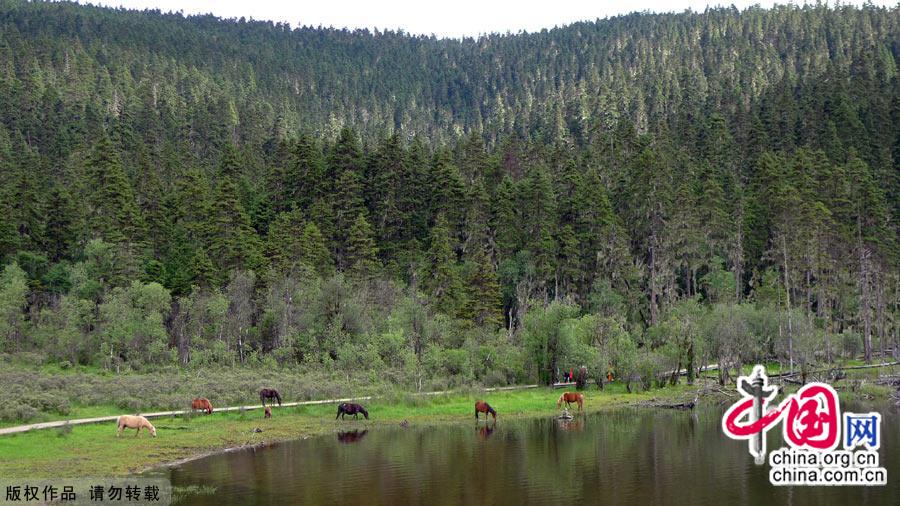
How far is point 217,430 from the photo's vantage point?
5016 centimetres

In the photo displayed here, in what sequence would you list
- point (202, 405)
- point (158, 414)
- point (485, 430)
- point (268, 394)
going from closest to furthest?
point (485, 430)
point (158, 414)
point (202, 405)
point (268, 394)

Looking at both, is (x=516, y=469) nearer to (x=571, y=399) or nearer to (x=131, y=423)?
(x=131, y=423)

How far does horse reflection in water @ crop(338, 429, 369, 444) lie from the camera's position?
1921 inches

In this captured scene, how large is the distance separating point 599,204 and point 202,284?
50341 mm

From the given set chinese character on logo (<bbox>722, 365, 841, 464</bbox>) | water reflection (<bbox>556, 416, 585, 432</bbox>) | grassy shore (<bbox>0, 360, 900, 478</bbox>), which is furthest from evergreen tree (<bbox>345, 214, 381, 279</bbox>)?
chinese character on logo (<bbox>722, 365, 841, 464</bbox>)

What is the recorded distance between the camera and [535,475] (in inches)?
1479

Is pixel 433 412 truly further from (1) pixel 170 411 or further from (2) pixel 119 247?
(2) pixel 119 247

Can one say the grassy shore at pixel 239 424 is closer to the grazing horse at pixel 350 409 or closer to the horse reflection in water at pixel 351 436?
the grazing horse at pixel 350 409

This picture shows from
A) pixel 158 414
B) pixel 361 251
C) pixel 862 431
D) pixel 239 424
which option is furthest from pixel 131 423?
pixel 361 251

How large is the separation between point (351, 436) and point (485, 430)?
8.43m

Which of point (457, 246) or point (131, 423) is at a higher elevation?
point (457, 246)

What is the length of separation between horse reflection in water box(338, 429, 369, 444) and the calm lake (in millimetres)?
61

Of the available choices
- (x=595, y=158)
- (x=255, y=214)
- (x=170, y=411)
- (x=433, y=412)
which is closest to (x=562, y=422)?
(x=433, y=412)

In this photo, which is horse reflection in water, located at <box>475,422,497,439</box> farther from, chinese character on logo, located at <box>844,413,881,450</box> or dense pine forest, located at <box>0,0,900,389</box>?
chinese character on logo, located at <box>844,413,881,450</box>
